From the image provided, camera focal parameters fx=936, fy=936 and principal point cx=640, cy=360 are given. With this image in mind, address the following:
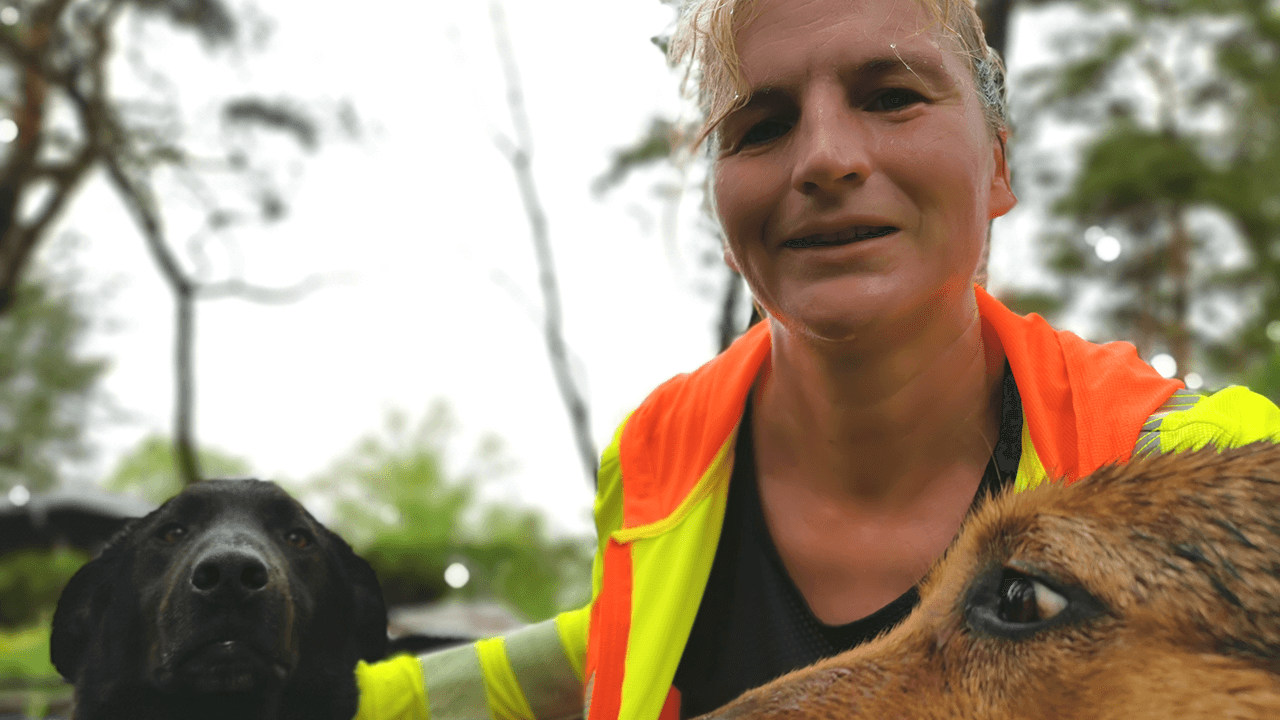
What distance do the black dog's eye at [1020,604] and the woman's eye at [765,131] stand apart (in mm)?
972

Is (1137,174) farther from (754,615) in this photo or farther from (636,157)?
(754,615)

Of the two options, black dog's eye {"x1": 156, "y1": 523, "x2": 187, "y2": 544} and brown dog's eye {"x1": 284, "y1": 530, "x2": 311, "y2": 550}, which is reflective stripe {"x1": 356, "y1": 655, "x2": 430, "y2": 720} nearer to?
brown dog's eye {"x1": 284, "y1": 530, "x2": 311, "y2": 550}

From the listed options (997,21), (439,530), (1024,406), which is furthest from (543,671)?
(439,530)

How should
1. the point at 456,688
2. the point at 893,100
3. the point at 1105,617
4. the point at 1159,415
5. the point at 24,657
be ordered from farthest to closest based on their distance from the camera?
1. the point at 24,657
2. the point at 456,688
3. the point at 893,100
4. the point at 1159,415
5. the point at 1105,617

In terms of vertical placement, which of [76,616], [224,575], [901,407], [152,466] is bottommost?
[152,466]

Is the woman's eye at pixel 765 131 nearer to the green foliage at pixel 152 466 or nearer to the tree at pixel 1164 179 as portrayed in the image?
the tree at pixel 1164 179

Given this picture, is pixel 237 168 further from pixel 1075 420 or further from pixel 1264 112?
pixel 1264 112

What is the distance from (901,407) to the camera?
2043 mm

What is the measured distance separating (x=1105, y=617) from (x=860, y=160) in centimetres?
91

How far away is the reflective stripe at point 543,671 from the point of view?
7.89 ft

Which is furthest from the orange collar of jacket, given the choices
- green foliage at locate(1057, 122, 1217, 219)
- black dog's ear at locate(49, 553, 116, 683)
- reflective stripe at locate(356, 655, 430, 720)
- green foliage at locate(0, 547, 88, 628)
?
green foliage at locate(1057, 122, 1217, 219)

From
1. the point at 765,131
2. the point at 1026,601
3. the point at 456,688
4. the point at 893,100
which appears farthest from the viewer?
the point at 456,688

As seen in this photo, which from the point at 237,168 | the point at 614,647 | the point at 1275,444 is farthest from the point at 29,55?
the point at 1275,444

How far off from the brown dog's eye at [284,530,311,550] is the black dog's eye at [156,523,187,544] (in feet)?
0.87
